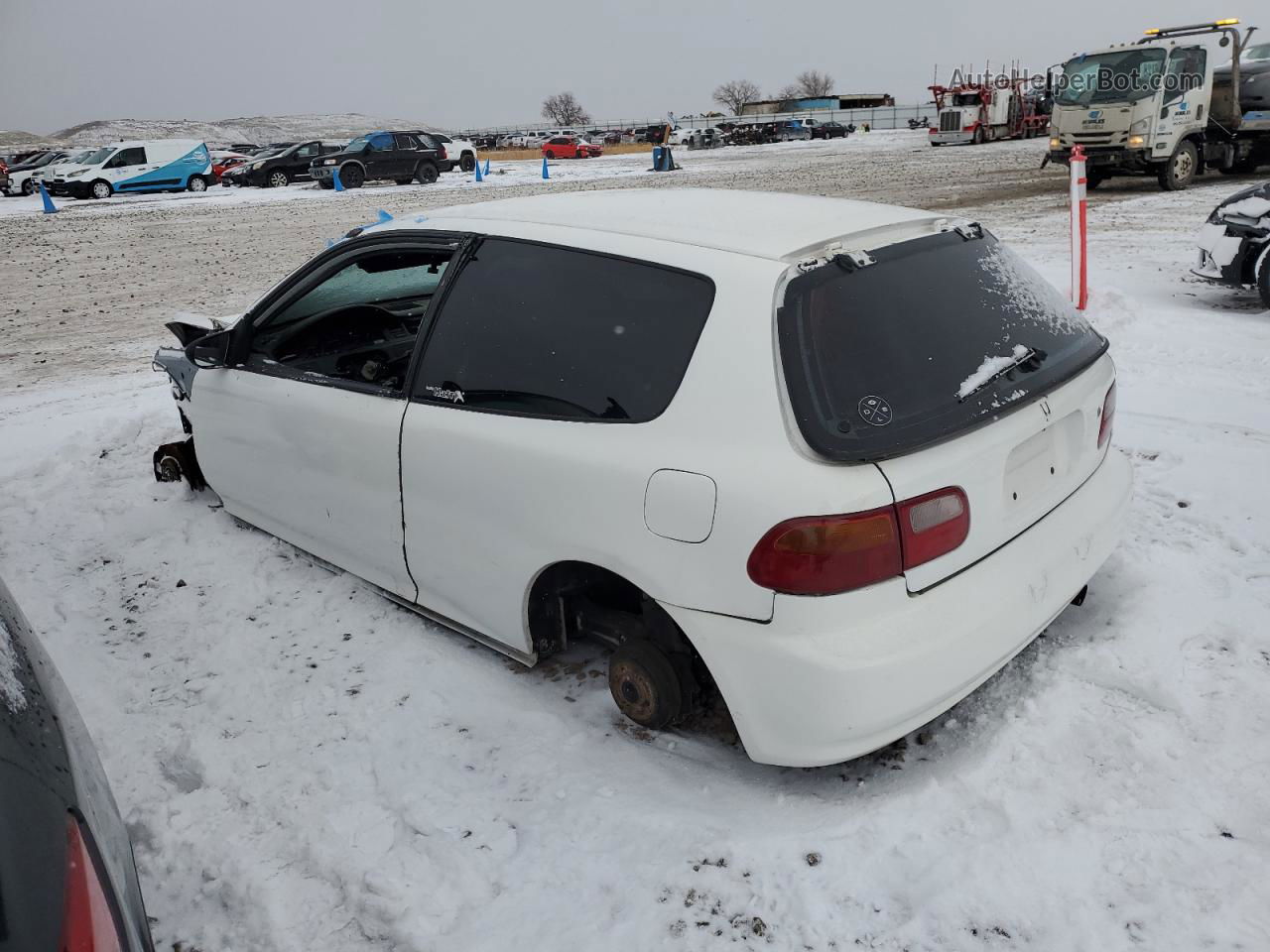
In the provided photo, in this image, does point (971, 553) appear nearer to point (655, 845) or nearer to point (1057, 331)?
point (1057, 331)

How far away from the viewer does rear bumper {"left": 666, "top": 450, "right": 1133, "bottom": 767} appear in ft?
7.72

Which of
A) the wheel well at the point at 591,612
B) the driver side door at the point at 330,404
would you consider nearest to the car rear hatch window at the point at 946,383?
the wheel well at the point at 591,612

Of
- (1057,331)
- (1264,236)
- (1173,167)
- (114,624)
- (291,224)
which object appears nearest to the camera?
(1057,331)

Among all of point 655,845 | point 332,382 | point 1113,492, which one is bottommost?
point 655,845

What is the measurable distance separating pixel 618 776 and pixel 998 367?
159 cm

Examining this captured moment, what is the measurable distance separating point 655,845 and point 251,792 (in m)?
1.21

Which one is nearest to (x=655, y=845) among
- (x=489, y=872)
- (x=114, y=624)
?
(x=489, y=872)

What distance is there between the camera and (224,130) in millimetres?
129125

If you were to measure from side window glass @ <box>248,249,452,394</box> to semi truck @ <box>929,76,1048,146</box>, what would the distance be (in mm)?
38747

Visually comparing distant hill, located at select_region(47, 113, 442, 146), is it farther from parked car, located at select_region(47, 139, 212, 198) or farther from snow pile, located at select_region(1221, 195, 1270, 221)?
snow pile, located at select_region(1221, 195, 1270, 221)

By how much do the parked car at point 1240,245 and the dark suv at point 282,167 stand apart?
2924 cm

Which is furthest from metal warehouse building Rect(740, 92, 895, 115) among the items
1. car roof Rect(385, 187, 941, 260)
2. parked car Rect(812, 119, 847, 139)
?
car roof Rect(385, 187, 941, 260)

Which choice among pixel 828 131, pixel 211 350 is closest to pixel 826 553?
pixel 211 350

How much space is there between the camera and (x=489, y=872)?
2.49 metres
